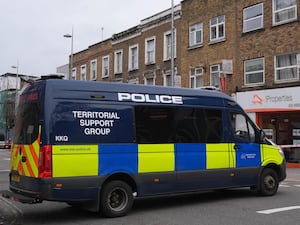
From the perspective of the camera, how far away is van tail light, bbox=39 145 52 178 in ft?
26.2

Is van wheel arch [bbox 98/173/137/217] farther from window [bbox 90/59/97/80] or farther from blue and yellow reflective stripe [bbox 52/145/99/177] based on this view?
window [bbox 90/59/97/80]

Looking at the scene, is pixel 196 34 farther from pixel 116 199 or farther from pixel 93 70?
pixel 116 199

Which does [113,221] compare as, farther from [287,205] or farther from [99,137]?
[287,205]

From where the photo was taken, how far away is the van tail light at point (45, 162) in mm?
7973

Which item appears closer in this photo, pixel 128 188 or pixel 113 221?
pixel 113 221

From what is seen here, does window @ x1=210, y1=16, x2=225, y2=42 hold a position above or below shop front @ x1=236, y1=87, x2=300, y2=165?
above

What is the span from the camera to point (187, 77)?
29281 mm

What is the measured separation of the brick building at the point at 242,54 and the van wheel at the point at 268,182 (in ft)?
33.7

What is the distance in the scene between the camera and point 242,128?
11.0 meters

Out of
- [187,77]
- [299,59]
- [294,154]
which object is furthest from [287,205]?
[187,77]

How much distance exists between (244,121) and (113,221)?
4405 millimetres

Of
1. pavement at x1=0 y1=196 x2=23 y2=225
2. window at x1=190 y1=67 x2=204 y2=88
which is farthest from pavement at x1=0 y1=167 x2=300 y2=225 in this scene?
window at x1=190 y1=67 x2=204 y2=88

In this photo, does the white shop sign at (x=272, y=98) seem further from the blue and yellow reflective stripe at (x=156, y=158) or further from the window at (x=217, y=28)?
the blue and yellow reflective stripe at (x=156, y=158)

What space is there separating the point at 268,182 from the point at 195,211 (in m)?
2.85
